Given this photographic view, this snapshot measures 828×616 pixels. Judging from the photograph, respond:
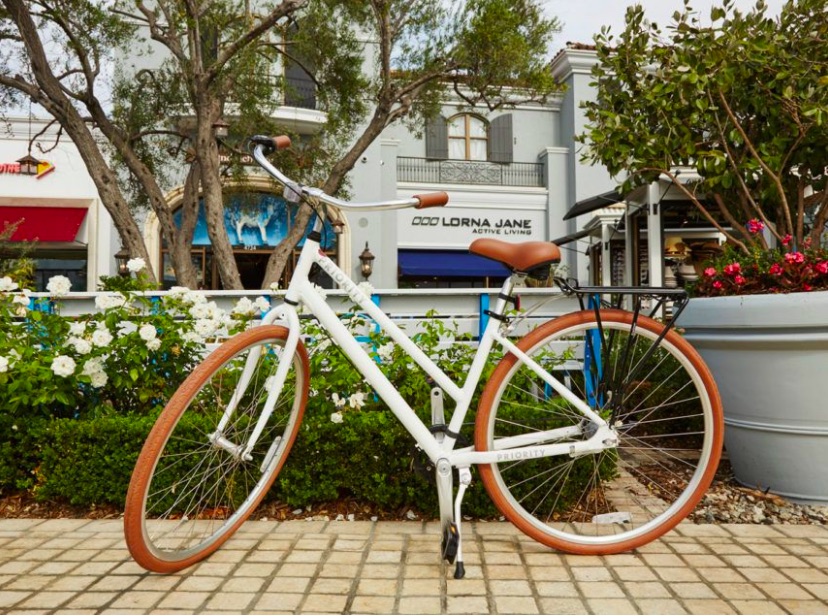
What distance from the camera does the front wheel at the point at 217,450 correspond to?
2154 mm

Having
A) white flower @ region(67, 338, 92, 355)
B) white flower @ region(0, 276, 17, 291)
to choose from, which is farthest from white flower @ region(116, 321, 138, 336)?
white flower @ region(0, 276, 17, 291)

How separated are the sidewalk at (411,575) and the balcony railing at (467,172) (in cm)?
1467

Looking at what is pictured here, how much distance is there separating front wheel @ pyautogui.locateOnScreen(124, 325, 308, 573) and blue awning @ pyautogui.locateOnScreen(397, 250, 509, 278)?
1308 cm

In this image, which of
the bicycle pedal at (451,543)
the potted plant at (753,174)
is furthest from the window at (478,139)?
the bicycle pedal at (451,543)

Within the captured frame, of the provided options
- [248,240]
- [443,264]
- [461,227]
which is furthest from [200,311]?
[461,227]

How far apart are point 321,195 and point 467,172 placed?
15.2 m

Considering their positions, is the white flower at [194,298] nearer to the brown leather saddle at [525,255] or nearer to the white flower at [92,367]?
the white flower at [92,367]

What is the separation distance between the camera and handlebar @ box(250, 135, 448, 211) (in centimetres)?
223

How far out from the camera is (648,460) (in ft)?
11.5

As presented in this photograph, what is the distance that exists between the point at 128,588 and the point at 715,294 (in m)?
3.04

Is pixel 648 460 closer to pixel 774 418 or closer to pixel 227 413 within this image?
pixel 774 418

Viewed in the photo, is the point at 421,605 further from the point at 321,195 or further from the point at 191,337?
the point at 191,337

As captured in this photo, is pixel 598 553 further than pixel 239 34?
No

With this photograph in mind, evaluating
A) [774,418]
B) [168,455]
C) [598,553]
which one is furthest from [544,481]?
[168,455]
